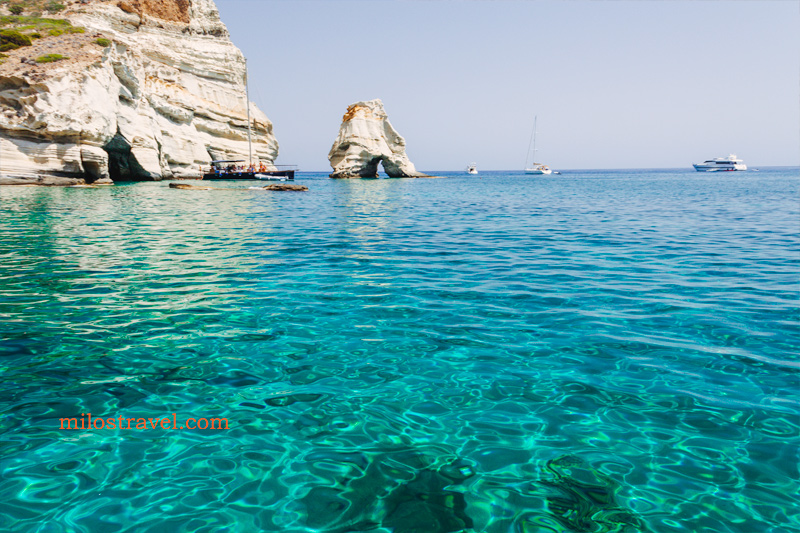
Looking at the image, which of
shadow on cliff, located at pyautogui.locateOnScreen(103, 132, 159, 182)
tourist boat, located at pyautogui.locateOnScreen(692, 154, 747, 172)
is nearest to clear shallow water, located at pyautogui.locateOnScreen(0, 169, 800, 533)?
shadow on cliff, located at pyautogui.locateOnScreen(103, 132, 159, 182)

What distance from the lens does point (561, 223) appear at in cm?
1895

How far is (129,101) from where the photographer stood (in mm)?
45688

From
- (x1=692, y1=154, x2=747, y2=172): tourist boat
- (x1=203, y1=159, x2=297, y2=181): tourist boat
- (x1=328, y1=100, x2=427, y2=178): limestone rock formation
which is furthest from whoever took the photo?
(x1=692, y1=154, x2=747, y2=172): tourist boat

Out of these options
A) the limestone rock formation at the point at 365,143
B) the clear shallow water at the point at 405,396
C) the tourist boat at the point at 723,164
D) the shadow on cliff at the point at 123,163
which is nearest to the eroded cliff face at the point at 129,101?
the shadow on cliff at the point at 123,163

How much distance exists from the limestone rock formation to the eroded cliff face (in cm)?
1167

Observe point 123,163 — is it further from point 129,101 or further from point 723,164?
point 723,164

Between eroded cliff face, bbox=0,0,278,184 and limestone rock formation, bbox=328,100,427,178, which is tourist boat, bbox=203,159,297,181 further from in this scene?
limestone rock formation, bbox=328,100,427,178

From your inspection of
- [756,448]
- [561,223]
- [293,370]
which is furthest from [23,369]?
[561,223]

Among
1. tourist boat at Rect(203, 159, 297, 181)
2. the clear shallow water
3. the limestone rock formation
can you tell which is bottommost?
the clear shallow water

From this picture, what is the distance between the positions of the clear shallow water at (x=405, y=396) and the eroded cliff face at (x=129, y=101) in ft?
108

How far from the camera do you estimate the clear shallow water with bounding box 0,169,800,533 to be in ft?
9.96

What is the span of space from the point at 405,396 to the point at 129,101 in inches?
2073

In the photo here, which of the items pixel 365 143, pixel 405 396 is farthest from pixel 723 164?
pixel 405 396

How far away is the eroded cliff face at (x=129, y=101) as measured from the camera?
113ft
